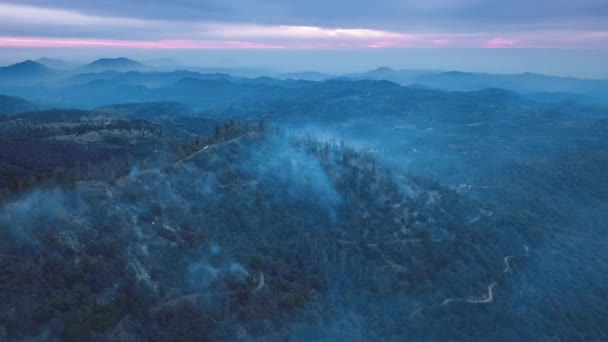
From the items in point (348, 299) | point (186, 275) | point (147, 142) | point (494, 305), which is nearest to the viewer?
point (186, 275)

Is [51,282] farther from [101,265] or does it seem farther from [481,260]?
[481,260]

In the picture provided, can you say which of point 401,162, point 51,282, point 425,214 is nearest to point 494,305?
point 425,214

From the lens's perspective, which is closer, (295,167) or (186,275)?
(186,275)

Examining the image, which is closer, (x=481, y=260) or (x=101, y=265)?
(x=101, y=265)

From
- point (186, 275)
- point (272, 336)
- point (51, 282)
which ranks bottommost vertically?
point (272, 336)

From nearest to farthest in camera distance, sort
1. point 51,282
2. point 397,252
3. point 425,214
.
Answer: point 51,282
point 397,252
point 425,214

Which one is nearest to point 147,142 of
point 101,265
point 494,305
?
point 101,265

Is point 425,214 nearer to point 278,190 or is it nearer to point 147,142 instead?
point 278,190

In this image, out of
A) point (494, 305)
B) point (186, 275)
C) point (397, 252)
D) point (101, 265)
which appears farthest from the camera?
point (397, 252)

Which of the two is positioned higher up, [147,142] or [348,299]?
[147,142]
